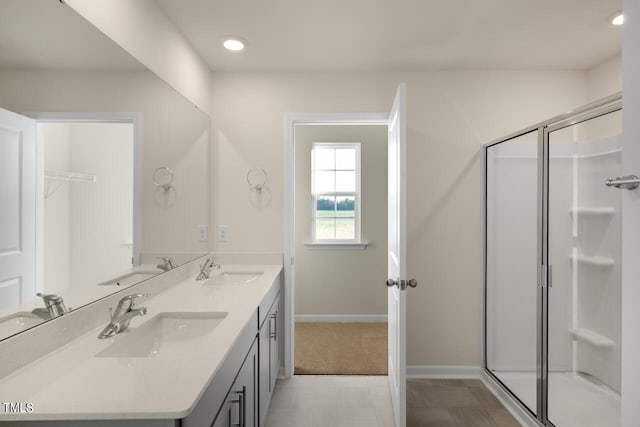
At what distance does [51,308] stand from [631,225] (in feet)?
6.12

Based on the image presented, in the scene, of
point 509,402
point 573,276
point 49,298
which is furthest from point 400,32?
point 509,402

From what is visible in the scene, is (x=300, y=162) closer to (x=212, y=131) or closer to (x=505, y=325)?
(x=212, y=131)

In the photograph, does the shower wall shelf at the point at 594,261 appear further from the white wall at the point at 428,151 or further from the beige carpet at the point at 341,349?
the beige carpet at the point at 341,349

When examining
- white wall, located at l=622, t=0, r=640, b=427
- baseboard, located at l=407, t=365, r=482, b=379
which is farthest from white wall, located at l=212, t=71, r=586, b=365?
white wall, located at l=622, t=0, r=640, b=427

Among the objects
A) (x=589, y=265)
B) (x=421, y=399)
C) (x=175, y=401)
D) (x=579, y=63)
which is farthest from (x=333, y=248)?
(x=175, y=401)

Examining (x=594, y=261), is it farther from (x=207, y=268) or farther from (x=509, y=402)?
(x=207, y=268)

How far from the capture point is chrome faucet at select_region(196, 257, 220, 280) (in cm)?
242

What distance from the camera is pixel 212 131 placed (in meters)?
2.87

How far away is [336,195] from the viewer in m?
4.20

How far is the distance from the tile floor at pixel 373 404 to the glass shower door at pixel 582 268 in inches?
18.2

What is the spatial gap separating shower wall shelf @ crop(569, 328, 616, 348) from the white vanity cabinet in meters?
1.79

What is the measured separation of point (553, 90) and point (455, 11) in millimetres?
1338

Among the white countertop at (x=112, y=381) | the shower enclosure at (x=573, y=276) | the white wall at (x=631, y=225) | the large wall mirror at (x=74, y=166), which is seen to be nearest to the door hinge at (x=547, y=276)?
the shower enclosure at (x=573, y=276)

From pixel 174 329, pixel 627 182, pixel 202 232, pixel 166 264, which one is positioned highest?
pixel 627 182
